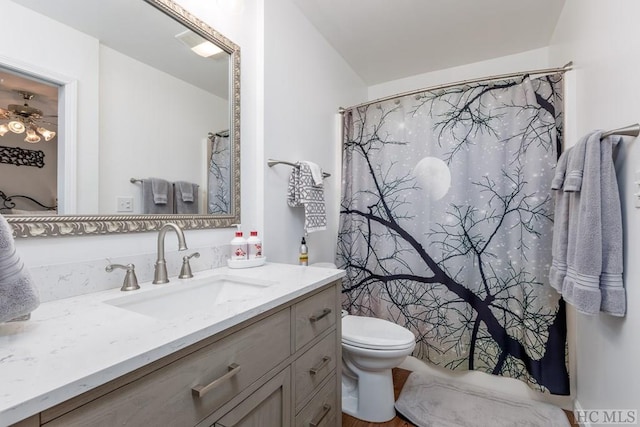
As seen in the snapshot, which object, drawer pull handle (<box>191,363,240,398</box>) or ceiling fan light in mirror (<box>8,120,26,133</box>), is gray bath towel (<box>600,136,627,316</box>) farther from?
ceiling fan light in mirror (<box>8,120,26,133</box>)

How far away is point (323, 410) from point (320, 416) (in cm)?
3

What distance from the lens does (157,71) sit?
112 centimetres

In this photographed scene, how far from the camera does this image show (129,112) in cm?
103

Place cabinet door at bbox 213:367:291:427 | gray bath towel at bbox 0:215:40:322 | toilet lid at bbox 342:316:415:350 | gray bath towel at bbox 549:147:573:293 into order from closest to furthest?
gray bath towel at bbox 0:215:40:322, cabinet door at bbox 213:367:291:427, gray bath towel at bbox 549:147:573:293, toilet lid at bbox 342:316:415:350

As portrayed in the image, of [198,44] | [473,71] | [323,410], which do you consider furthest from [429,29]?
[323,410]

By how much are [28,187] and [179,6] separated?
88cm

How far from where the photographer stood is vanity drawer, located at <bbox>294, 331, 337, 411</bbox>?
3.14ft

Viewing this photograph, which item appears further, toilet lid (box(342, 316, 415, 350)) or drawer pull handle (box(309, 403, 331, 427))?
toilet lid (box(342, 316, 415, 350))

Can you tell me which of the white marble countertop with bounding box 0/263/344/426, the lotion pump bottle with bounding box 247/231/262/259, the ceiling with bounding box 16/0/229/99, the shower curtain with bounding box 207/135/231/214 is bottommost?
the white marble countertop with bounding box 0/263/344/426

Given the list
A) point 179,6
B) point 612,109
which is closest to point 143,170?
point 179,6

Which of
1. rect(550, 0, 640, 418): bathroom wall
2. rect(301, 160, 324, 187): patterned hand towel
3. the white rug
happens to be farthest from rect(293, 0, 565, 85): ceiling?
the white rug

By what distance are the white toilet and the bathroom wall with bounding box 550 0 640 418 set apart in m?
0.77

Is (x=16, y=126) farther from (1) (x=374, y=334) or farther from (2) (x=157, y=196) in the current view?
(1) (x=374, y=334)

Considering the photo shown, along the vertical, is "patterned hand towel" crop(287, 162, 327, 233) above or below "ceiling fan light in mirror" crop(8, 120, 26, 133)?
below
